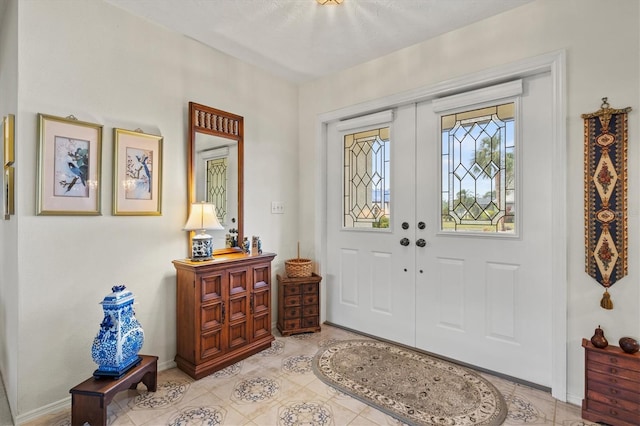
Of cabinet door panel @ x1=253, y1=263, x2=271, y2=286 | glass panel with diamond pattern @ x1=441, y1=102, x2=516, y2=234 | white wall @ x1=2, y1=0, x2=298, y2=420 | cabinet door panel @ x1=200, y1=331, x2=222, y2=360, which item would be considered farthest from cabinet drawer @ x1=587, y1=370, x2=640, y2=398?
white wall @ x1=2, y1=0, x2=298, y2=420

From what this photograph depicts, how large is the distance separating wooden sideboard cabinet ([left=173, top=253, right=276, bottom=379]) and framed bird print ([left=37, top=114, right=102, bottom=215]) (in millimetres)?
759

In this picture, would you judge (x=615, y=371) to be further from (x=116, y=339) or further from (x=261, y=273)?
(x=116, y=339)

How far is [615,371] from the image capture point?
68.6 inches

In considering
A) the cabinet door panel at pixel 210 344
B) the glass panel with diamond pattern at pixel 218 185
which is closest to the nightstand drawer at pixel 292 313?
the cabinet door panel at pixel 210 344

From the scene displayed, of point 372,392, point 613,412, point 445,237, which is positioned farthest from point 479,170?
point 372,392

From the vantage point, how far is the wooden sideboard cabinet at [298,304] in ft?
10.2

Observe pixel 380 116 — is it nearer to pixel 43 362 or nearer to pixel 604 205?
pixel 604 205

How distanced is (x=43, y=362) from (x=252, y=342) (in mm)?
1374

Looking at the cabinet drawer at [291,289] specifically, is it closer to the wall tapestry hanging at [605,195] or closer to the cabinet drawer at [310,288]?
the cabinet drawer at [310,288]

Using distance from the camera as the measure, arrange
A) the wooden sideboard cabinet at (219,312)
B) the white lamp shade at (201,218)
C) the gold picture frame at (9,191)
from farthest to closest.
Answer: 1. the white lamp shade at (201,218)
2. the wooden sideboard cabinet at (219,312)
3. the gold picture frame at (9,191)

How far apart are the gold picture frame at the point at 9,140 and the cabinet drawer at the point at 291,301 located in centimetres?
230

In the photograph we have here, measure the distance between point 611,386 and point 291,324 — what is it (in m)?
2.37

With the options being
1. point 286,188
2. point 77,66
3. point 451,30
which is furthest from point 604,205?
point 77,66

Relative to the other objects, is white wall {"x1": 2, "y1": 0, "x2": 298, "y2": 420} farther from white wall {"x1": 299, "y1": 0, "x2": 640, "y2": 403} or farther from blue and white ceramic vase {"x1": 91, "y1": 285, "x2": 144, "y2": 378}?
white wall {"x1": 299, "y1": 0, "x2": 640, "y2": 403}
